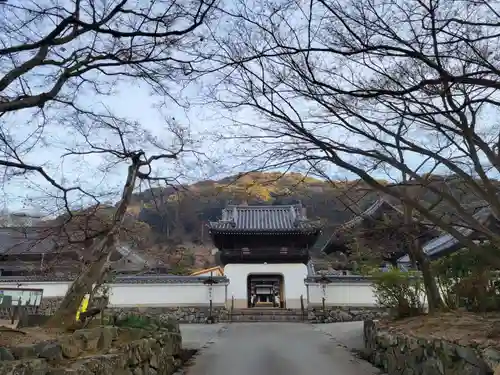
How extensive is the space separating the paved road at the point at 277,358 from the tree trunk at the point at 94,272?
8.38ft

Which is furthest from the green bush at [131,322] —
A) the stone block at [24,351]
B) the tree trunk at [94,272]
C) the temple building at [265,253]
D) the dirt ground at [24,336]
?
the temple building at [265,253]

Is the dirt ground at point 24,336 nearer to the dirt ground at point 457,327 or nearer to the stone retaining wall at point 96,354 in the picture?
the stone retaining wall at point 96,354

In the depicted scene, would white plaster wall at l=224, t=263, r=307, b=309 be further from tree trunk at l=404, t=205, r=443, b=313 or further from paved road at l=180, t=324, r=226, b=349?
tree trunk at l=404, t=205, r=443, b=313

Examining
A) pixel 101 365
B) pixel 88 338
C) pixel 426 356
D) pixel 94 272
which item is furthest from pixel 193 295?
pixel 101 365

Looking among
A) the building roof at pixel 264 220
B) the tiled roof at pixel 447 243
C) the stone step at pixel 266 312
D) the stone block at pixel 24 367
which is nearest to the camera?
the stone block at pixel 24 367

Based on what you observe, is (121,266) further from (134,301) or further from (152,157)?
(152,157)

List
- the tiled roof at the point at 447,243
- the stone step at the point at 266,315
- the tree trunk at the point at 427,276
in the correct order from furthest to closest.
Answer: the stone step at the point at 266,315 < the tiled roof at the point at 447,243 < the tree trunk at the point at 427,276

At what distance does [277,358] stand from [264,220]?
1862 cm

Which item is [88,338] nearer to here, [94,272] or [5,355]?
[5,355]

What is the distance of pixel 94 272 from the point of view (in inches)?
310

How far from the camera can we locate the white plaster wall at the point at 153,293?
77.7ft

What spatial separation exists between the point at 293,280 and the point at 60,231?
19.3 meters

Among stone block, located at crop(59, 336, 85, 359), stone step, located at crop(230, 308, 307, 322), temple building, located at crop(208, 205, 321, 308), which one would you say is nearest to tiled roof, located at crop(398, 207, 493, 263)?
temple building, located at crop(208, 205, 321, 308)

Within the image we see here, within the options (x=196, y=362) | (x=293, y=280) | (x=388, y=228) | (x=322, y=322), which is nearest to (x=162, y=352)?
(x=196, y=362)
